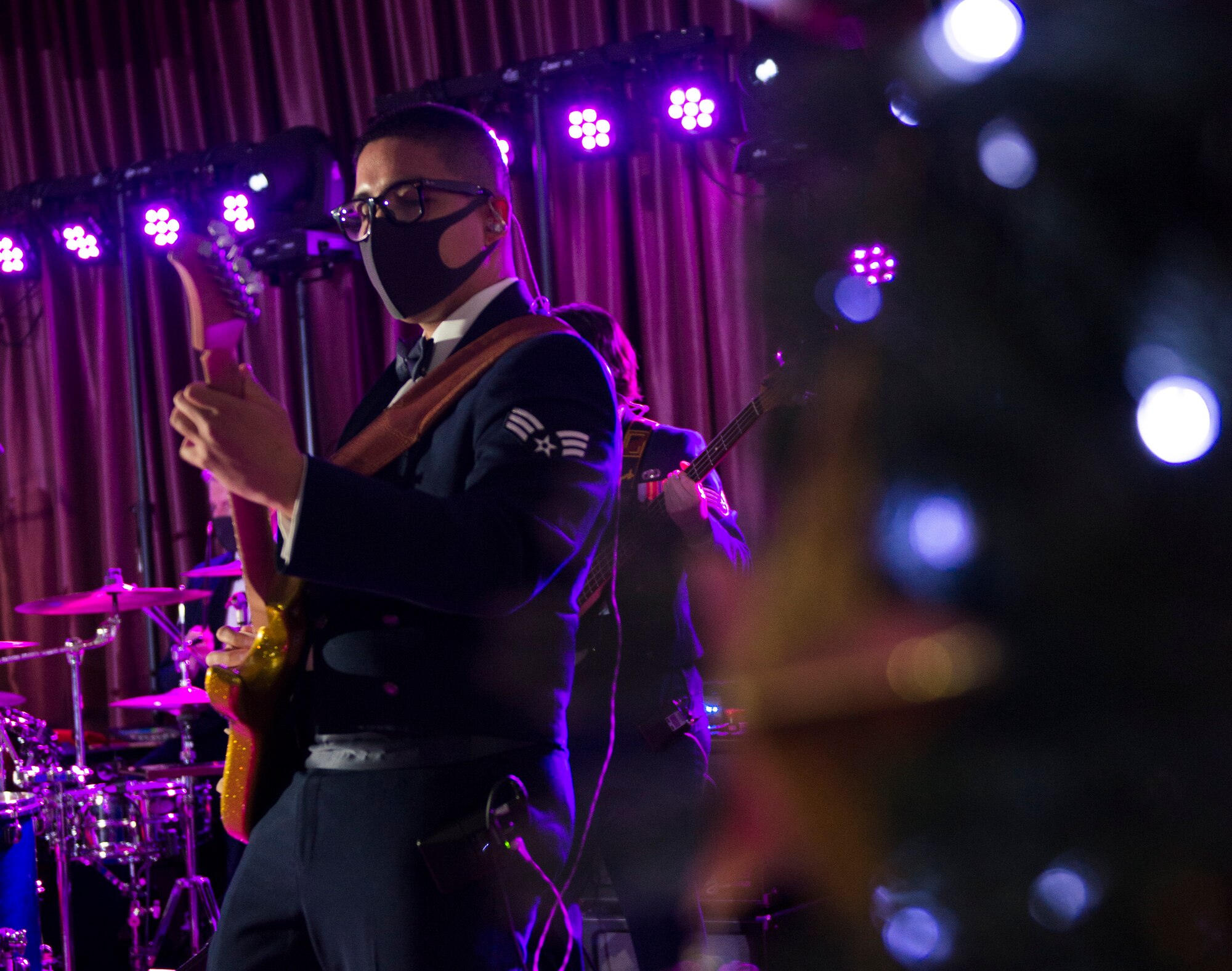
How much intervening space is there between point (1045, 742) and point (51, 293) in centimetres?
736

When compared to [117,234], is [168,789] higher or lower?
lower

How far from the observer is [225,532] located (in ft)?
18.2

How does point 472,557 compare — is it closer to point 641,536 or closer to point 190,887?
point 641,536

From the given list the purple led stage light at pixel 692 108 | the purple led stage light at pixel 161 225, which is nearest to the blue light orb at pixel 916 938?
the purple led stage light at pixel 692 108

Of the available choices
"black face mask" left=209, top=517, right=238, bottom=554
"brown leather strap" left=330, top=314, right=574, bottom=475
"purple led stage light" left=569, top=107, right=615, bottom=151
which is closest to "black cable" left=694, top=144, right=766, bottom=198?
"purple led stage light" left=569, top=107, right=615, bottom=151

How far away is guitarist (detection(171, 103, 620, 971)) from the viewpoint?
1177 mm

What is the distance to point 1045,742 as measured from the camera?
42 cm

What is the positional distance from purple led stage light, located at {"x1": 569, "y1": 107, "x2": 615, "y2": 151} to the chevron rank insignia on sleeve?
4.38 m

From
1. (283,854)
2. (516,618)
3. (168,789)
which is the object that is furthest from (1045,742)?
(168,789)

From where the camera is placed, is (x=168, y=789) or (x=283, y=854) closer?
(x=283, y=854)

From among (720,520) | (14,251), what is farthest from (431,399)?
(14,251)

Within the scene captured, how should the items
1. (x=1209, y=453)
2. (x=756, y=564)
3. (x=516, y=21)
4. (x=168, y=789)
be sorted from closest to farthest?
(x=1209, y=453) < (x=756, y=564) < (x=168, y=789) < (x=516, y=21)

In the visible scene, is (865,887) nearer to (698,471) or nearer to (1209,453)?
(1209,453)

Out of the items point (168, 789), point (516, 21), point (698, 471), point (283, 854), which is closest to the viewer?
point (283, 854)
